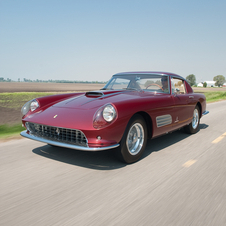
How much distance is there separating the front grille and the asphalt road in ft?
1.30

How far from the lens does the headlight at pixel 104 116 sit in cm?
335

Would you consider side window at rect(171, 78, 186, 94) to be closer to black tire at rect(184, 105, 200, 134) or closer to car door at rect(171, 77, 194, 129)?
car door at rect(171, 77, 194, 129)

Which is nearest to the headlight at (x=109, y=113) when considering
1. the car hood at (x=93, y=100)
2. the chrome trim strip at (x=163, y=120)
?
the car hood at (x=93, y=100)

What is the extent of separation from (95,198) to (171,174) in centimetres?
125

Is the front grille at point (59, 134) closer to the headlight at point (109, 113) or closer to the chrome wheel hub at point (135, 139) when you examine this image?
the headlight at point (109, 113)

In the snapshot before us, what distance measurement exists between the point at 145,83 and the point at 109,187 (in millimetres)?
2745

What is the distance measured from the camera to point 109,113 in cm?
343

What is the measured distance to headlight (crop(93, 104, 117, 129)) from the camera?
3352 mm

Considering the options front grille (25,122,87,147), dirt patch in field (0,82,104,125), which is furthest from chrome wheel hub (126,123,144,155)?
dirt patch in field (0,82,104,125)

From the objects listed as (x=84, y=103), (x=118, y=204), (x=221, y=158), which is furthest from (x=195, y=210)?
(x=84, y=103)

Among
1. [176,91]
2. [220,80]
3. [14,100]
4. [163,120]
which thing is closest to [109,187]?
→ [163,120]

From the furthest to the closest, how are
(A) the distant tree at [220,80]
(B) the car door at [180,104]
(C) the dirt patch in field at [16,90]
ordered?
(A) the distant tree at [220,80], (C) the dirt patch in field at [16,90], (B) the car door at [180,104]

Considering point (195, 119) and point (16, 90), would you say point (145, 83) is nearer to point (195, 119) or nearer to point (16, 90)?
point (195, 119)

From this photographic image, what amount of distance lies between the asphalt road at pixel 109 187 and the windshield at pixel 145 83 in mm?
1245
